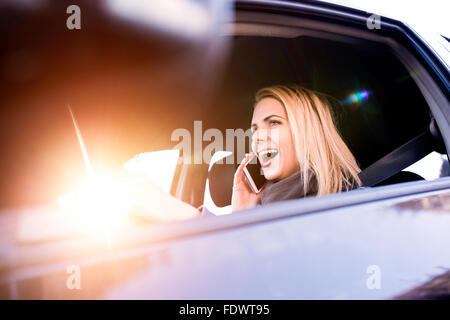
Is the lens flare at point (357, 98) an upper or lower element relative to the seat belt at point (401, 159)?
upper

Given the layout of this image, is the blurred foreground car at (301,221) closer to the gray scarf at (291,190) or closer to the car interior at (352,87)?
the car interior at (352,87)

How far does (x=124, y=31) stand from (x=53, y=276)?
51 centimetres

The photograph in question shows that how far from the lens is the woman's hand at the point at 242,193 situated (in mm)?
2682

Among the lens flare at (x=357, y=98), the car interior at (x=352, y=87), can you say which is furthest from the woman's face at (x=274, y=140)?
the lens flare at (x=357, y=98)

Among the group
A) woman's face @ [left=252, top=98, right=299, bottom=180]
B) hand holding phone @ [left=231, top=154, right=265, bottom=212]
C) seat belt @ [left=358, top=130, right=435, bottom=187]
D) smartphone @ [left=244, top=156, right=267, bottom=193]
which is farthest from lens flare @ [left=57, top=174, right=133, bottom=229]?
smartphone @ [left=244, top=156, right=267, bottom=193]

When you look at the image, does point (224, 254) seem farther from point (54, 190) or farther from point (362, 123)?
point (362, 123)

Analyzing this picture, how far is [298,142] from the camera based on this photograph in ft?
7.63

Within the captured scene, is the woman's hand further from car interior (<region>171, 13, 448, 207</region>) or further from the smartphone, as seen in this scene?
car interior (<region>171, 13, 448, 207</region>)

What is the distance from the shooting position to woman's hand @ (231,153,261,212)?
268 centimetres

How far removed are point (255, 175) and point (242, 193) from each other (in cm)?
18

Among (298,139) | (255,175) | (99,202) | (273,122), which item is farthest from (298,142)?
(99,202)

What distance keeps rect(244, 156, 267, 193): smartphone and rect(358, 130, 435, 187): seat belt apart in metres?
0.84

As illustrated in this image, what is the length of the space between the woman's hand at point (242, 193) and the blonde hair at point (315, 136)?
532 mm

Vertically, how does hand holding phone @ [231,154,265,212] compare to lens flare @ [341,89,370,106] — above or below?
below
